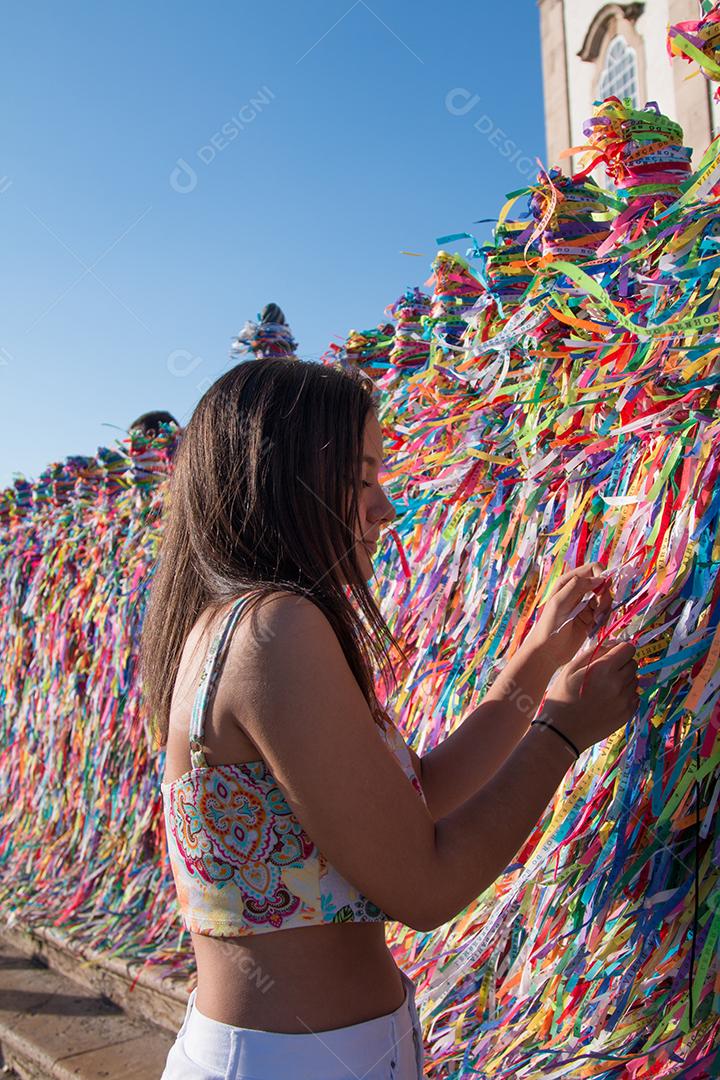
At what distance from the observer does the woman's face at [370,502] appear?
119cm

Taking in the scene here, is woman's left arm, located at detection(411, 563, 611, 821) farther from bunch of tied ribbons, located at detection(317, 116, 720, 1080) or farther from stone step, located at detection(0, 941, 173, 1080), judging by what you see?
stone step, located at detection(0, 941, 173, 1080)

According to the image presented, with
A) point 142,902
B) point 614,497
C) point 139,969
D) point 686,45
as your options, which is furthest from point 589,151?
point 142,902

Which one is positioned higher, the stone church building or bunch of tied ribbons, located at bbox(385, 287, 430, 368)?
the stone church building

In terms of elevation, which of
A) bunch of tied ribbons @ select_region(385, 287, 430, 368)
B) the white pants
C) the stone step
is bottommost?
the stone step

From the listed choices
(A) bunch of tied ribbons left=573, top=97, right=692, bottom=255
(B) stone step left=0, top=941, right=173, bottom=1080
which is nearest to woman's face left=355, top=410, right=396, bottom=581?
(A) bunch of tied ribbons left=573, top=97, right=692, bottom=255

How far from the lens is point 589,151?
1.52 meters

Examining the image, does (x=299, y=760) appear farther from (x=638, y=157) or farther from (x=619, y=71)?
(x=619, y=71)

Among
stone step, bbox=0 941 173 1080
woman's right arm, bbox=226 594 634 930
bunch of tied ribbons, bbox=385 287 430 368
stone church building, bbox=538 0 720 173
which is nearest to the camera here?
woman's right arm, bbox=226 594 634 930

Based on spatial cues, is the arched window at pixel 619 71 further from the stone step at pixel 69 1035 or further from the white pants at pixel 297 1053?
the white pants at pixel 297 1053

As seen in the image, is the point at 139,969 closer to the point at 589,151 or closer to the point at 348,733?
the point at 348,733

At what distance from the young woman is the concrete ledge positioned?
2058 millimetres

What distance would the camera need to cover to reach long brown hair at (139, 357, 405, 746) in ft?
3.69

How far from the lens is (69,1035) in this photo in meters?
3.11

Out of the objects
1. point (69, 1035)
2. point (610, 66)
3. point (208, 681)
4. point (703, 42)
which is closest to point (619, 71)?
point (610, 66)
